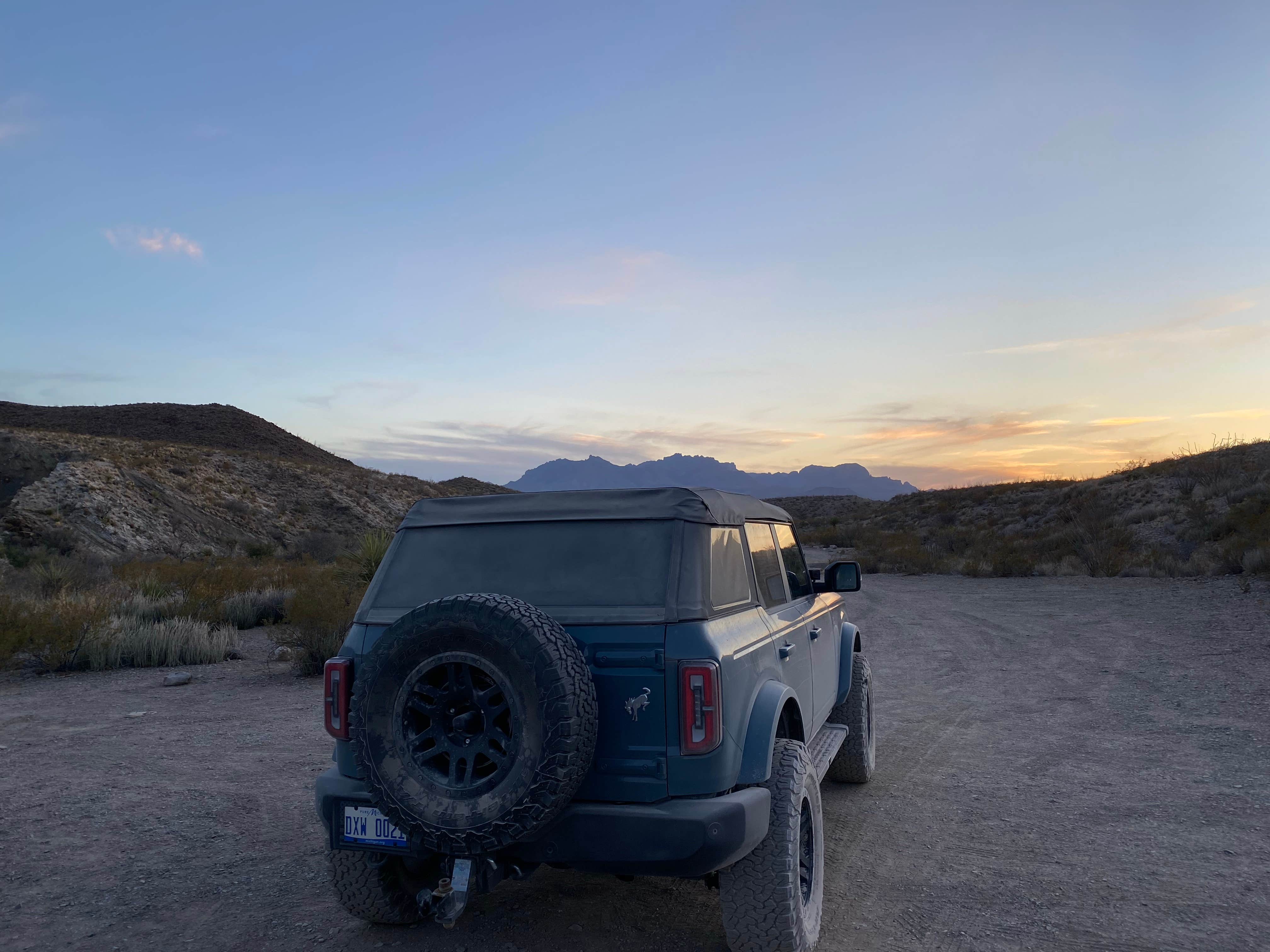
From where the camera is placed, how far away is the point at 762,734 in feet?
10.7

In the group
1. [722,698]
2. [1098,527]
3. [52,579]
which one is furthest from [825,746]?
[1098,527]

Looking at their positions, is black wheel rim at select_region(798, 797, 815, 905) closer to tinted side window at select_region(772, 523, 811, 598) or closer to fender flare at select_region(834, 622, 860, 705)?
tinted side window at select_region(772, 523, 811, 598)

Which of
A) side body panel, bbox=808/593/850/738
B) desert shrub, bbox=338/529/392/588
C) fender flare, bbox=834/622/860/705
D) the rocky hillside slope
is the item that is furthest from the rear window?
the rocky hillside slope

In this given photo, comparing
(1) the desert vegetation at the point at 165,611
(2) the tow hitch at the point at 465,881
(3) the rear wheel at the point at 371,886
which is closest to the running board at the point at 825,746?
(2) the tow hitch at the point at 465,881

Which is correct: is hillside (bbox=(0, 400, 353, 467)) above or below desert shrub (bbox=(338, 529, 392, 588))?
above

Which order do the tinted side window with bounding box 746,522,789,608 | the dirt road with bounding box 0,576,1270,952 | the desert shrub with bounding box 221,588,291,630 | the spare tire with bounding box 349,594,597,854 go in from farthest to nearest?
the desert shrub with bounding box 221,588,291,630
the tinted side window with bounding box 746,522,789,608
the dirt road with bounding box 0,576,1270,952
the spare tire with bounding box 349,594,597,854

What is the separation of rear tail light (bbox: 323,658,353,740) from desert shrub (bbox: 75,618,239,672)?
973 centimetres

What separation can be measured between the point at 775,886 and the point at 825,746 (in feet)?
5.67

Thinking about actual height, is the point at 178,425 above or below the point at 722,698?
above

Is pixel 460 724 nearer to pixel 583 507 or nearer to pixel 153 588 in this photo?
pixel 583 507

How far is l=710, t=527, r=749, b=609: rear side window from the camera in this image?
11.5 feet

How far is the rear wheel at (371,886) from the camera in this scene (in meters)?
3.60

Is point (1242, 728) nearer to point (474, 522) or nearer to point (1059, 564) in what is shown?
point (474, 522)

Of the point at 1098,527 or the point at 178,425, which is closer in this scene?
the point at 1098,527
